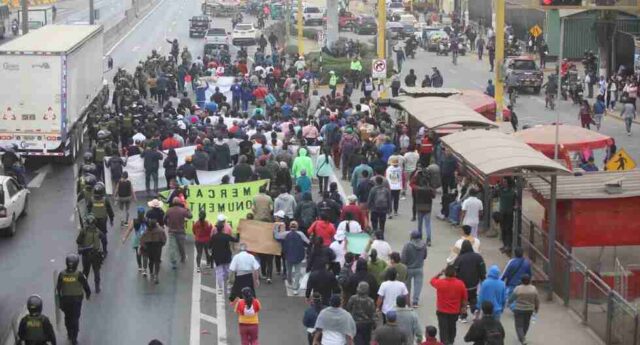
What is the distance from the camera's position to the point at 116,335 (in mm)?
20469

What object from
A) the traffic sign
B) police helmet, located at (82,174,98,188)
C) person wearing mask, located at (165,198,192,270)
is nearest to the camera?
person wearing mask, located at (165,198,192,270)

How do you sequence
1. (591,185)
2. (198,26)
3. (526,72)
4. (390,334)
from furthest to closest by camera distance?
(198,26)
(526,72)
(591,185)
(390,334)

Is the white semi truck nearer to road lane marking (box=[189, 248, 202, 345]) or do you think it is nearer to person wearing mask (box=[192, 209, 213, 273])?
road lane marking (box=[189, 248, 202, 345])

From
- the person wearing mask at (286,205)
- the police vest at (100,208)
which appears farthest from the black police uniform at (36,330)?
the police vest at (100,208)

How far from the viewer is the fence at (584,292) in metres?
18.8

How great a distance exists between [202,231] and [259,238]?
1.12 m

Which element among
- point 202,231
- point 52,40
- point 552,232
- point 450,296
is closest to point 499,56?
point 52,40

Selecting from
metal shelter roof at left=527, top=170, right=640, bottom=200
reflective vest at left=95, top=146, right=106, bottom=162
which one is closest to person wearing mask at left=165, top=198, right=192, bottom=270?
metal shelter roof at left=527, top=170, right=640, bottom=200

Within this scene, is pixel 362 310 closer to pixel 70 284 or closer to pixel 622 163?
pixel 70 284

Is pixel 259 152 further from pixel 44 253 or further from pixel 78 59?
pixel 78 59

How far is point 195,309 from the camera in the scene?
21.9 m

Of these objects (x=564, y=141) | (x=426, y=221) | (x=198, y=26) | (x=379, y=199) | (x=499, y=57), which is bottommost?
Result: (x=198, y=26)

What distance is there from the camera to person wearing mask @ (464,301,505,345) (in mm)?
16531

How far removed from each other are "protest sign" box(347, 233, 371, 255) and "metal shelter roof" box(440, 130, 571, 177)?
2.19 meters
